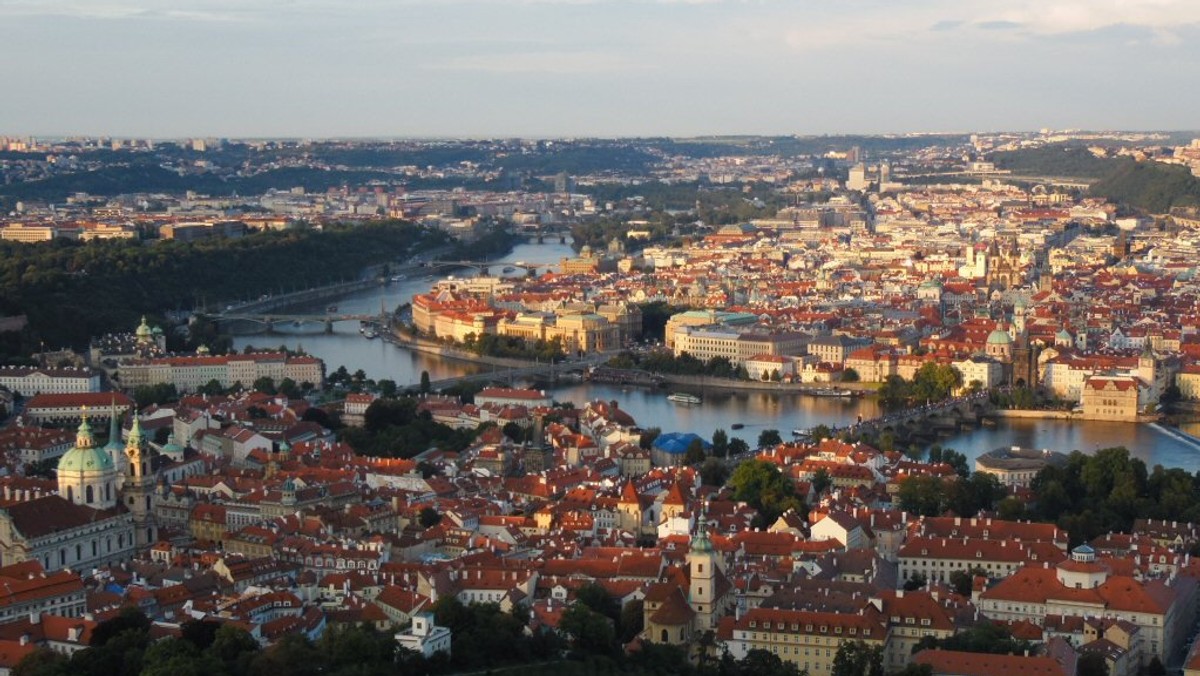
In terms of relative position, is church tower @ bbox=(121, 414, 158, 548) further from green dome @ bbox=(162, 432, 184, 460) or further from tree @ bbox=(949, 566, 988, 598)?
tree @ bbox=(949, 566, 988, 598)

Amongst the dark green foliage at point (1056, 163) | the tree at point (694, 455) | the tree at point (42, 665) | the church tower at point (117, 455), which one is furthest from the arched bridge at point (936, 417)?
the dark green foliage at point (1056, 163)

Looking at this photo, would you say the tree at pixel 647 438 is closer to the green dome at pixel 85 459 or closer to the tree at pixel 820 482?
the tree at pixel 820 482

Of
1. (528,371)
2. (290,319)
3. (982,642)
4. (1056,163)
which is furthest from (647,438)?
(1056,163)

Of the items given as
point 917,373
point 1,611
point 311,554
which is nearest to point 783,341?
point 917,373

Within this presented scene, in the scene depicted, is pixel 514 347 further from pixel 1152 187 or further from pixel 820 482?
pixel 1152 187

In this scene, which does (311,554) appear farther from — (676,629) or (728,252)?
(728,252)

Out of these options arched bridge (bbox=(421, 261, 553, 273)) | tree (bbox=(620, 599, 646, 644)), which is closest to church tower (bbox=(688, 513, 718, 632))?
tree (bbox=(620, 599, 646, 644))
